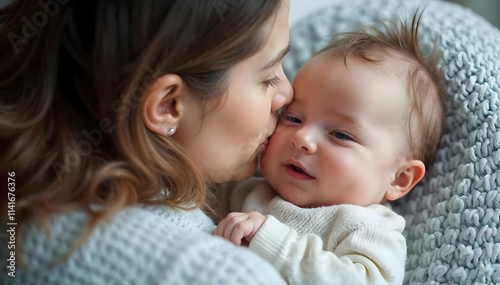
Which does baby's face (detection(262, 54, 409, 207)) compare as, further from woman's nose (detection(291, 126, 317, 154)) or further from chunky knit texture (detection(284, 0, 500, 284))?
chunky knit texture (detection(284, 0, 500, 284))

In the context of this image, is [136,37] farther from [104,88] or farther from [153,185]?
[153,185]

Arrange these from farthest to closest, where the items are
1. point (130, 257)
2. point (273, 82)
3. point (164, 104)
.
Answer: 1. point (273, 82)
2. point (164, 104)
3. point (130, 257)

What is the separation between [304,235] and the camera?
99cm

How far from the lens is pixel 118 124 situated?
876 mm

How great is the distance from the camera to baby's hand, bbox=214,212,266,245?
960 mm

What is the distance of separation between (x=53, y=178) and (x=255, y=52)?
39 cm

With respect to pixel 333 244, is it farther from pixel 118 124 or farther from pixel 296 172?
pixel 118 124

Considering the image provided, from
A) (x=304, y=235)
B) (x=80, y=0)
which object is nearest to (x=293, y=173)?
(x=304, y=235)

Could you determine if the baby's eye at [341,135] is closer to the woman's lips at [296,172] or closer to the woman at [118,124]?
the woman's lips at [296,172]

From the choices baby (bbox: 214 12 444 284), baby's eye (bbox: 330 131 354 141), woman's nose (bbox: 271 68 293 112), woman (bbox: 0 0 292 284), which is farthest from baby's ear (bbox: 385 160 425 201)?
woman (bbox: 0 0 292 284)

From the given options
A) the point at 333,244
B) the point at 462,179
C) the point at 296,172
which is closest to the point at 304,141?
the point at 296,172

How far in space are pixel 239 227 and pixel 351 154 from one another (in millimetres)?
280

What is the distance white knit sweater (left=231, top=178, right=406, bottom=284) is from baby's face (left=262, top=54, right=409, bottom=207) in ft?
0.15

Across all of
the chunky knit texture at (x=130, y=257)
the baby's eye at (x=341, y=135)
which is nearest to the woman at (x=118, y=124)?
the chunky knit texture at (x=130, y=257)
